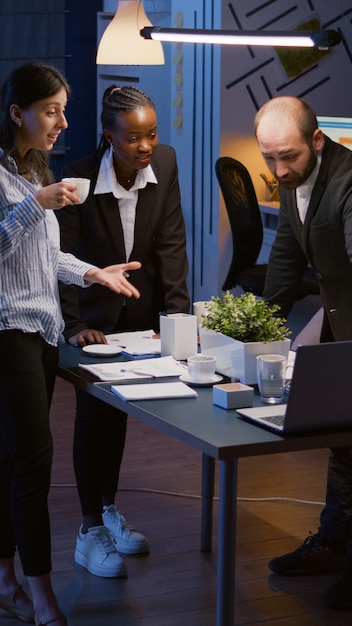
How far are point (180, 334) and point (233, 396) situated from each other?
1.61ft

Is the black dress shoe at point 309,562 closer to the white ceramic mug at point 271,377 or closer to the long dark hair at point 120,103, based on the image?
the white ceramic mug at point 271,377

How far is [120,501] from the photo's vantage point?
4109 millimetres

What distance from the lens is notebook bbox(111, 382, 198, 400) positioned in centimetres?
272

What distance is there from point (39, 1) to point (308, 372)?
6944 millimetres

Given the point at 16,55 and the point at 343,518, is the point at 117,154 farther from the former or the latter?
the point at 16,55

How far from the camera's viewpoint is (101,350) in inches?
124

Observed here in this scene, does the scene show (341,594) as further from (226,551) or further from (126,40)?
(126,40)

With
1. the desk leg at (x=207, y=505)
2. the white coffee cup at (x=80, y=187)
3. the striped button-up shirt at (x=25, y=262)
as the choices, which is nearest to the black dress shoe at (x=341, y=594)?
the desk leg at (x=207, y=505)

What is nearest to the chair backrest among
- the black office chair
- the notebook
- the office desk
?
the black office chair

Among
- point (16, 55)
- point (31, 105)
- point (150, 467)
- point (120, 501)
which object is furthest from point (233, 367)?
point (16, 55)

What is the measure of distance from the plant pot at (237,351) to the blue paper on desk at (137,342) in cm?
27

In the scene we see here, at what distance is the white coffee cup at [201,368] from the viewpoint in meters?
2.85

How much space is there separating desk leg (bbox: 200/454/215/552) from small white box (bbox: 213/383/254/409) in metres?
0.92

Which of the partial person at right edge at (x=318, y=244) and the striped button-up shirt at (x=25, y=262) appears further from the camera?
the partial person at right edge at (x=318, y=244)
